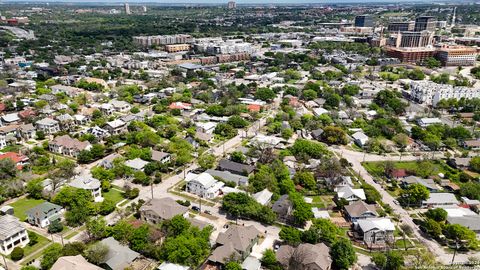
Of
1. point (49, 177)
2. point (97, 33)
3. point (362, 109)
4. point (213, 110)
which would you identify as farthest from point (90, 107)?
point (97, 33)

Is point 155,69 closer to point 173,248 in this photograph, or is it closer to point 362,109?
point 362,109

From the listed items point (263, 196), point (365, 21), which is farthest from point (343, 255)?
point (365, 21)

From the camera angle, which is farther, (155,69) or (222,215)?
→ (155,69)

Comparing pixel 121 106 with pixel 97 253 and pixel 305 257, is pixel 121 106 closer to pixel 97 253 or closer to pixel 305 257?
pixel 97 253

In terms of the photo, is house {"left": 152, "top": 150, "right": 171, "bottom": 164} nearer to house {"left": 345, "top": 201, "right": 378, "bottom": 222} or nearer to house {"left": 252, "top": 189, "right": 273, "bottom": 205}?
house {"left": 252, "top": 189, "right": 273, "bottom": 205}

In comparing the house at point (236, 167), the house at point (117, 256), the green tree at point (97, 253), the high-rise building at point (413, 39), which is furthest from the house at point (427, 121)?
the high-rise building at point (413, 39)

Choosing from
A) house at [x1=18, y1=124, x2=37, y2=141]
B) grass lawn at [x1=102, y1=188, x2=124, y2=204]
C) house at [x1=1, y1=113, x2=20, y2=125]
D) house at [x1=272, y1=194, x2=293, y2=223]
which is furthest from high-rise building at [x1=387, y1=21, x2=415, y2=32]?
grass lawn at [x1=102, y1=188, x2=124, y2=204]
